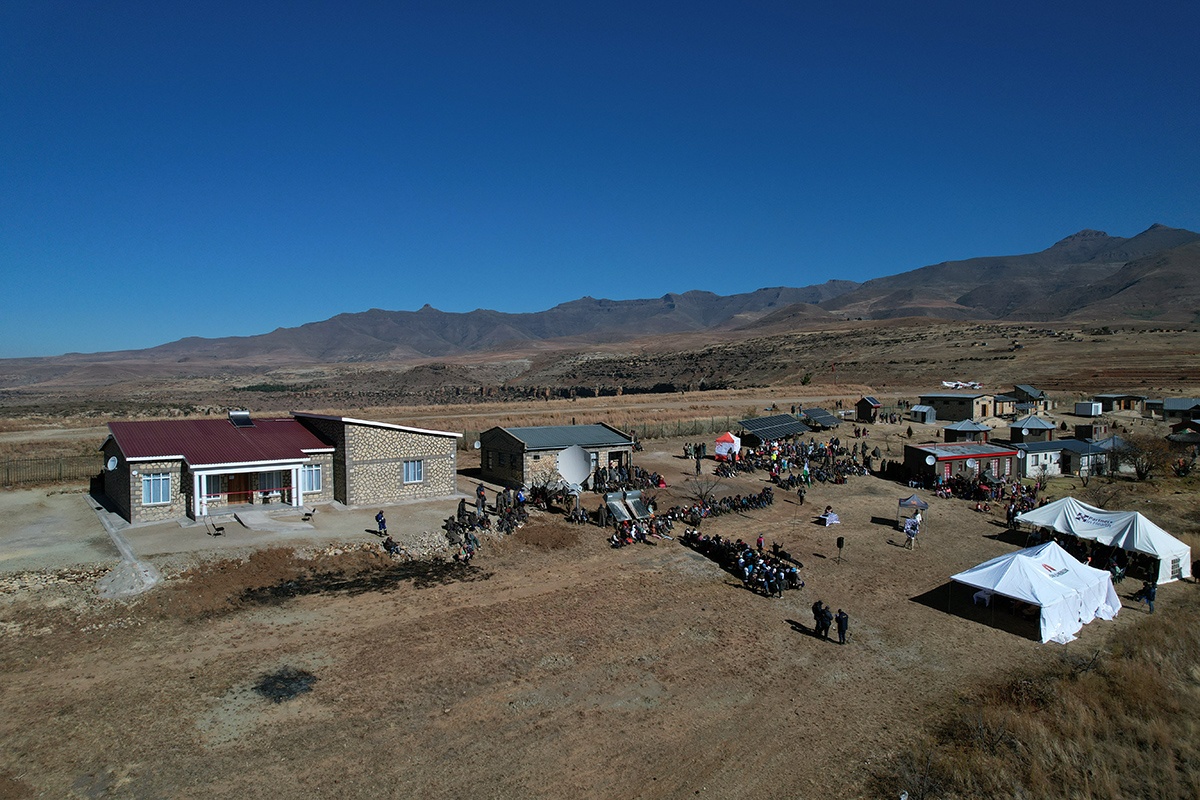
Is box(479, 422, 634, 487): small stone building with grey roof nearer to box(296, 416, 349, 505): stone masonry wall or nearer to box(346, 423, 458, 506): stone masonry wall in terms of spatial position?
box(346, 423, 458, 506): stone masonry wall

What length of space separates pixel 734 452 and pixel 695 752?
94.9 feet

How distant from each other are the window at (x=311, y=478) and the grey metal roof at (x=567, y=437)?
8767 millimetres

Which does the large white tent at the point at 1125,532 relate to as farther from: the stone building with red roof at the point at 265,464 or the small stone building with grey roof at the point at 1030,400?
the small stone building with grey roof at the point at 1030,400

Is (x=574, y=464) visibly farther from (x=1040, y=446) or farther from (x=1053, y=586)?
(x=1040, y=446)

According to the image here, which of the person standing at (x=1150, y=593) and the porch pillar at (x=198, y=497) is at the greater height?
the porch pillar at (x=198, y=497)

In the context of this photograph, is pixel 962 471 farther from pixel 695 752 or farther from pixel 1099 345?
pixel 1099 345

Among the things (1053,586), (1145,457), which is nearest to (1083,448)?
(1145,457)

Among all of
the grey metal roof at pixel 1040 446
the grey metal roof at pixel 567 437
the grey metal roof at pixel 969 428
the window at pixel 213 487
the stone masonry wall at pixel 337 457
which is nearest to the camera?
the window at pixel 213 487

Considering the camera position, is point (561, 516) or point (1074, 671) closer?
point (1074, 671)

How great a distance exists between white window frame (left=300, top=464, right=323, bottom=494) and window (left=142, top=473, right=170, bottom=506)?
441cm

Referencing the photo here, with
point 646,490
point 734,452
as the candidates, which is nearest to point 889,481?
point 734,452

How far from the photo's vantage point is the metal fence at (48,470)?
3022cm

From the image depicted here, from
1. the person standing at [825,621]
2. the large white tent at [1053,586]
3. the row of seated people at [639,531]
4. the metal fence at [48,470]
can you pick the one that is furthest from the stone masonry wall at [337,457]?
the large white tent at [1053,586]

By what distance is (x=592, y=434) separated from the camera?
34.4 metres
